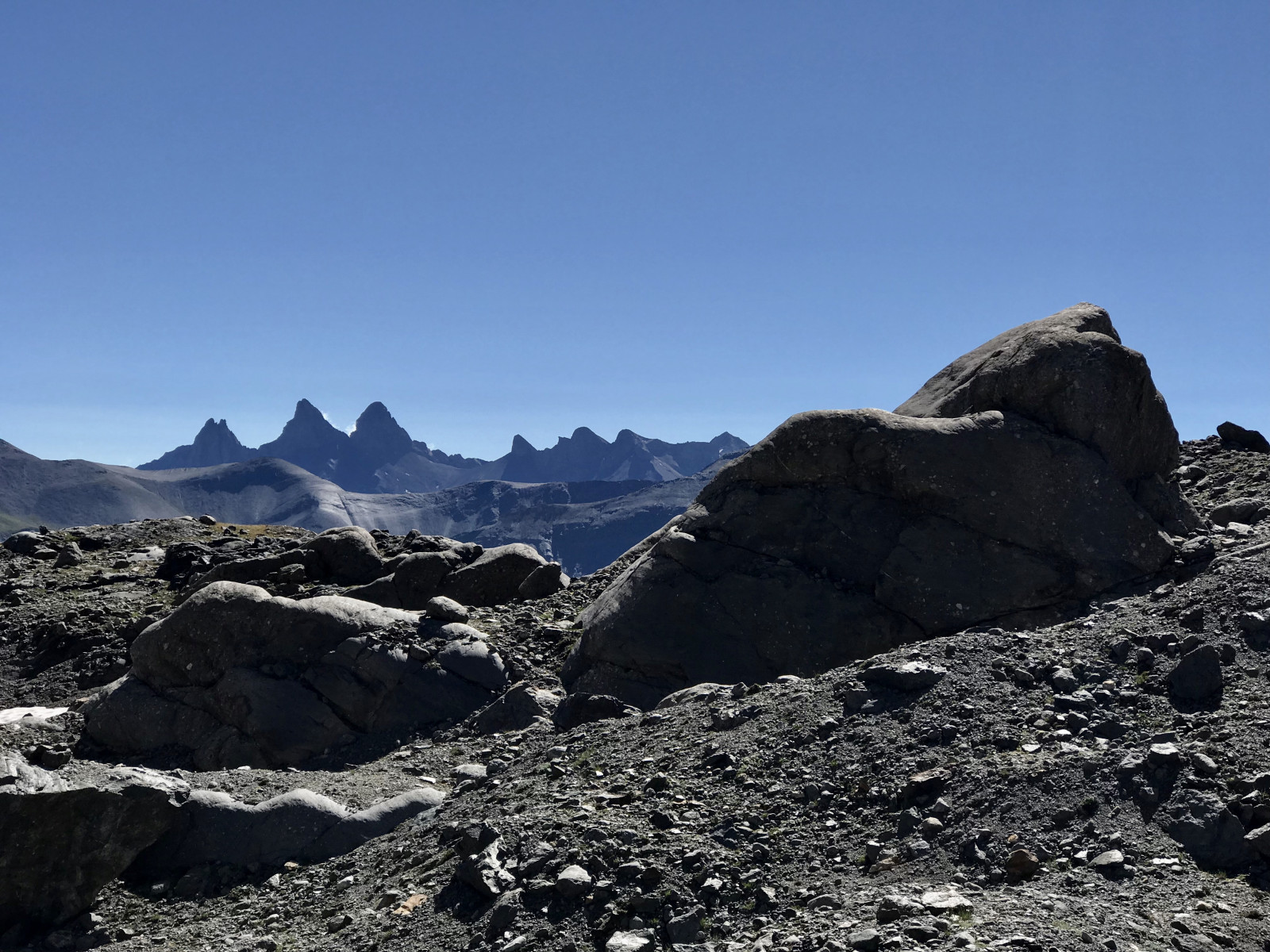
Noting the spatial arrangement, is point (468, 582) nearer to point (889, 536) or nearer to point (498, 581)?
point (498, 581)

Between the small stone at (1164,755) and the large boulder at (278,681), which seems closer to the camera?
the small stone at (1164,755)

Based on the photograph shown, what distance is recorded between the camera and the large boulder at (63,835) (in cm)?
1391

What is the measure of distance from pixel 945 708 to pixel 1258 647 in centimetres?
479

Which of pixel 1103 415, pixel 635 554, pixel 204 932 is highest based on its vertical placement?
pixel 1103 415

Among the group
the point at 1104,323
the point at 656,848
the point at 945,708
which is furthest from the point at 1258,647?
the point at 1104,323

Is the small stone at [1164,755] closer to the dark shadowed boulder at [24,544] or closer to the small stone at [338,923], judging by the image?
the small stone at [338,923]

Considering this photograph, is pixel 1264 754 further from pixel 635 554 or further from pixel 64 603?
pixel 64 603

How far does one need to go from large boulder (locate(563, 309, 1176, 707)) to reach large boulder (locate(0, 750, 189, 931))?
989 cm

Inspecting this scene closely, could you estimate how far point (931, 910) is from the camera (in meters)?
9.60

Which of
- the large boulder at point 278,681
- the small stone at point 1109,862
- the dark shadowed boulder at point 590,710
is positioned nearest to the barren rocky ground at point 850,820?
the small stone at point 1109,862

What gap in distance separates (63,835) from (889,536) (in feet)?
57.7

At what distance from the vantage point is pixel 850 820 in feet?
39.5

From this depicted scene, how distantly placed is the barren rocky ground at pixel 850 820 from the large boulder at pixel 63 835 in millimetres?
381

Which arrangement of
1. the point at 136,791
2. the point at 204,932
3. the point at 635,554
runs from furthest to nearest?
the point at 635,554
the point at 136,791
the point at 204,932
